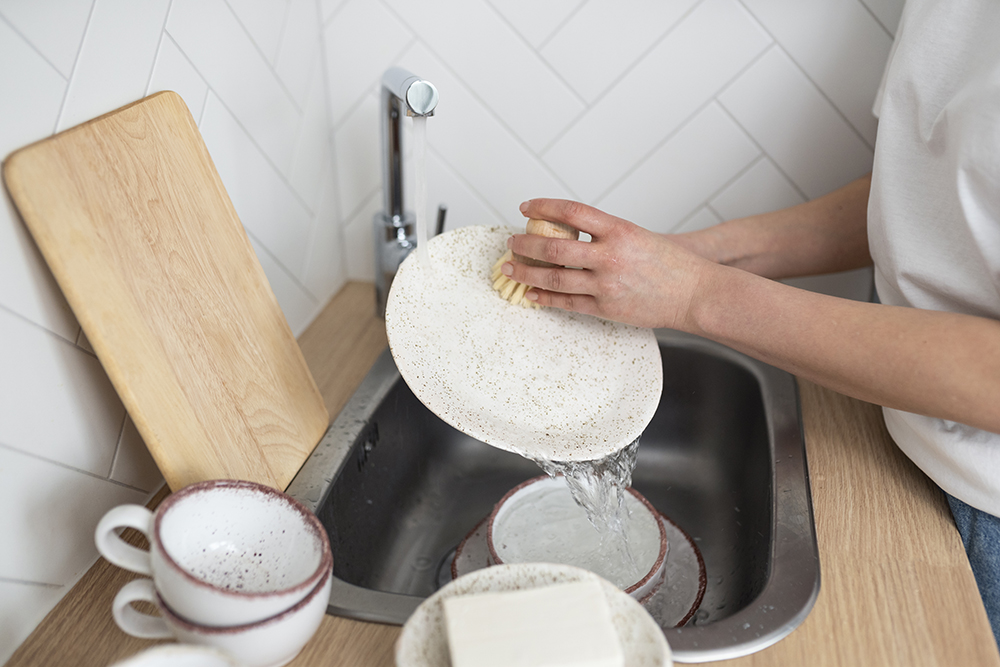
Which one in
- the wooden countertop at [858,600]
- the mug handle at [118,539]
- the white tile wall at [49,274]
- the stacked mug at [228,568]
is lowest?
the wooden countertop at [858,600]

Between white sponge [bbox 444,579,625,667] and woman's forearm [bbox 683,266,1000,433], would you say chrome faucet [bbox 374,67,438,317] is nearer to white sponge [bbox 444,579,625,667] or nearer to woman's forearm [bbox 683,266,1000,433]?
woman's forearm [bbox 683,266,1000,433]

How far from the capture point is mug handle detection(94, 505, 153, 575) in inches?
17.7

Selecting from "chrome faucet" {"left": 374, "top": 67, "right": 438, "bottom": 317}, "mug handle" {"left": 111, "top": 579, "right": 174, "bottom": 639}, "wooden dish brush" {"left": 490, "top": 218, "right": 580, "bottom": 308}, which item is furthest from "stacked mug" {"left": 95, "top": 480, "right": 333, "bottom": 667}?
"chrome faucet" {"left": 374, "top": 67, "right": 438, "bottom": 317}

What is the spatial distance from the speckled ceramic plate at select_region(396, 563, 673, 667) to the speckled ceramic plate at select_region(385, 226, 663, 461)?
0.38ft

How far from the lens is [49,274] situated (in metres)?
0.53

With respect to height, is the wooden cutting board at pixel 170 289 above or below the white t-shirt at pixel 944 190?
above

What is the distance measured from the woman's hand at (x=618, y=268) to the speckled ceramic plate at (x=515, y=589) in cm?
28

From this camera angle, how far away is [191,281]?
619mm

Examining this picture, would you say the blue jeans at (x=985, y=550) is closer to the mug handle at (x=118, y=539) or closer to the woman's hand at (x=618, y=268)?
the woman's hand at (x=618, y=268)

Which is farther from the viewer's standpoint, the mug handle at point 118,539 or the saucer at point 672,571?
the saucer at point 672,571

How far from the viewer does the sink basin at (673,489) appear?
573 millimetres

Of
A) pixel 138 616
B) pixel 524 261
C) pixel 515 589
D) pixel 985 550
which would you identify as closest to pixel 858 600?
pixel 985 550

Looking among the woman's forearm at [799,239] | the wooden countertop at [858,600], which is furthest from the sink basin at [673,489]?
the woman's forearm at [799,239]

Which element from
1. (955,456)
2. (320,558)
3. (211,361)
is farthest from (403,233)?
(955,456)
